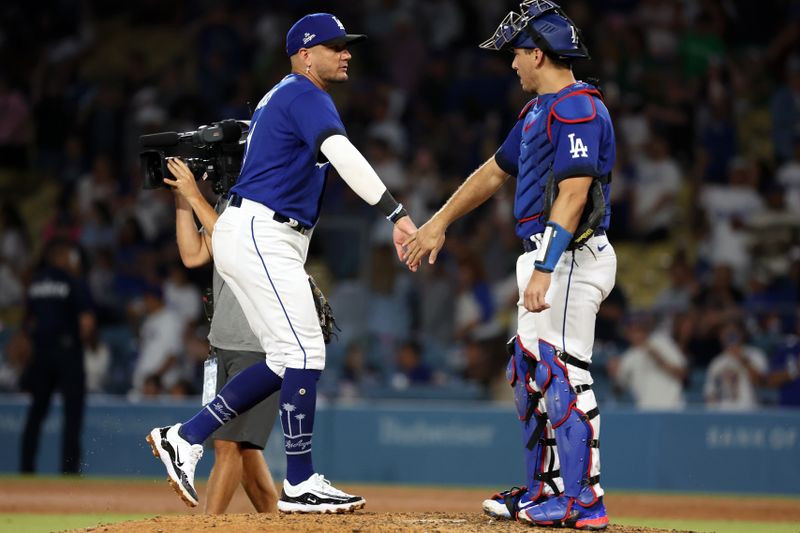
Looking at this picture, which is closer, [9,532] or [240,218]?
[240,218]

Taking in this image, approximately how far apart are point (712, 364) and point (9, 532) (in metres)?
7.64

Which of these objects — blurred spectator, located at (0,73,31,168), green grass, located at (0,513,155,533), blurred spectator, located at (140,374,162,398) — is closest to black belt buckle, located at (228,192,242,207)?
green grass, located at (0,513,155,533)

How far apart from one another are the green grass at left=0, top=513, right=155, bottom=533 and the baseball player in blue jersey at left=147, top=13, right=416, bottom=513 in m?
2.64

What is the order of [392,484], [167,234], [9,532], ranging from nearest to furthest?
[9,532]
[392,484]
[167,234]

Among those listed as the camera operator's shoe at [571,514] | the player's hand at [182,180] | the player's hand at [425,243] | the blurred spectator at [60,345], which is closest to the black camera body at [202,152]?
the player's hand at [182,180]

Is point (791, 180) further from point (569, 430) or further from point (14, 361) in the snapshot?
point (569, 430)

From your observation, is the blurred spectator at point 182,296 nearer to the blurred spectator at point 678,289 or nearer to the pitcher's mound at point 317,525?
the blurred spectator at point 678,289

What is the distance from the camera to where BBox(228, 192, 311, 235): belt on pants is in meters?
6.46

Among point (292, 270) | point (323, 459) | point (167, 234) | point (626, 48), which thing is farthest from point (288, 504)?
point (626, 48)

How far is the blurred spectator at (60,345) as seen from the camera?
12.9 metres

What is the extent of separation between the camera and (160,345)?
14109 mm

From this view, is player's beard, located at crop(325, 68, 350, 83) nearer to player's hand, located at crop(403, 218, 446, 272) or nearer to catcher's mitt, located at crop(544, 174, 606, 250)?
player's hand, located at crop(403, 218, 446, 272)

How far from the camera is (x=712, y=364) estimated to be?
13.3 m

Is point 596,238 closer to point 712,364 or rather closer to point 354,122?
point 712,364
